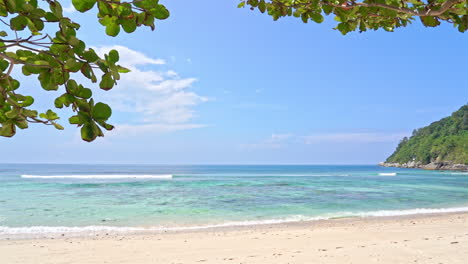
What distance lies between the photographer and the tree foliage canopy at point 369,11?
1.96m

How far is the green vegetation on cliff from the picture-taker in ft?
272

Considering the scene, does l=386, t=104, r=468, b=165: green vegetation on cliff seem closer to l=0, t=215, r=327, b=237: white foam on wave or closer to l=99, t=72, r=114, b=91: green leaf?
l=0, t=215, r=327, b=237: white foam on wave

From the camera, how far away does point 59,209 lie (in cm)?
1438

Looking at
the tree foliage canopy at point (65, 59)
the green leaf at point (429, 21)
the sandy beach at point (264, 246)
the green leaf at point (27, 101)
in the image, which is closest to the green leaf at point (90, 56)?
the tree foliage canopy at point (65, 59)

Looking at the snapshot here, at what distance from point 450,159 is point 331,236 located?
290 feet

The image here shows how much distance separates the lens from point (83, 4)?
1.05 metres

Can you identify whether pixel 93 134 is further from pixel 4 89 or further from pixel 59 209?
pixel 59 209

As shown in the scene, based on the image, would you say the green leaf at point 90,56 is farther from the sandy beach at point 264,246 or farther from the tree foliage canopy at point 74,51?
the sandy beach at point 264,246

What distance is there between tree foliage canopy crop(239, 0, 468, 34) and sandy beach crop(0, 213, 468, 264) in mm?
4675

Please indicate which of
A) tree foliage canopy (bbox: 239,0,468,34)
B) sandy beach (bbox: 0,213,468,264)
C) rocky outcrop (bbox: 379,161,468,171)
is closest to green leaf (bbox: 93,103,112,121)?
tree foliage canopy (bbox: 239,0,468,34)

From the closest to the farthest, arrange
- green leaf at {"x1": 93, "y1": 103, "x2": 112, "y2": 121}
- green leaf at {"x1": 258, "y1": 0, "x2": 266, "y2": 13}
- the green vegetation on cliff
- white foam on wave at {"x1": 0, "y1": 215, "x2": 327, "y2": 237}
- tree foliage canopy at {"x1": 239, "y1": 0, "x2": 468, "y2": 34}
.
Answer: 1. green leaf at {"x1": 93, "y1": 103, "x2": 112, "y2": 121}
2. tree foliage canopy at {"x1": 239, "y1": 0, "x2": 468, "y2": 34}
3. green leaf at {"x1": 258, "y1": 0, "x2": 266, "y2": 13}
4. white foam on wave at {"x1": 0, "y1": 215, "x2": 327, "y2": 237}
5. the green vegetation on cliff

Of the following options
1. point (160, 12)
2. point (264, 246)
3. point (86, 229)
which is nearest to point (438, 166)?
point (264, 246)

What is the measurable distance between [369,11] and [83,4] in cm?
185

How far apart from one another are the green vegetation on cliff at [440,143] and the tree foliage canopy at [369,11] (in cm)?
9152
